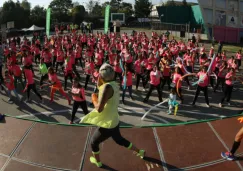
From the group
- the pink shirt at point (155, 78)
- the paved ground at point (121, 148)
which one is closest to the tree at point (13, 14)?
the pink shirt at point (155, 78)

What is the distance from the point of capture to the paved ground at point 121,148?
16.4 ft

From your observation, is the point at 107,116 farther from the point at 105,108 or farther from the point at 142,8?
the point at 142,8

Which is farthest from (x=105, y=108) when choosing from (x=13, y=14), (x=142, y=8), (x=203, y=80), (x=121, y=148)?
(x=142, y=8)

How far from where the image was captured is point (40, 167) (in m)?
4.96

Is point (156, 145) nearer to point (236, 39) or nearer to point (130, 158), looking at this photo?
point (130, 158)

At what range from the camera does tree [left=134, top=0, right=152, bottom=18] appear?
237ft

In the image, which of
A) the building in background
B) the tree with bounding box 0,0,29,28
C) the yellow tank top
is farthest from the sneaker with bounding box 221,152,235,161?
the tree with bounding box 0,0,29,28

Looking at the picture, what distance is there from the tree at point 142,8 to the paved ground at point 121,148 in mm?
69106

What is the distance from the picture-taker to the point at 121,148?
5.56 m

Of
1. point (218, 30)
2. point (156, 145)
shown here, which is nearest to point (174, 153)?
point (156, 145)

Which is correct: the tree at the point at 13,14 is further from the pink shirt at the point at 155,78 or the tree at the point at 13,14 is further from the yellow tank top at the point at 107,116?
the yellow tank top at the point at 107,116

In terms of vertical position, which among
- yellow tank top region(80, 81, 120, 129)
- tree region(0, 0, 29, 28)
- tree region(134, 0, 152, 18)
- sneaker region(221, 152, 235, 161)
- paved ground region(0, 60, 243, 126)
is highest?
tree region(134, 0, 152, 18)

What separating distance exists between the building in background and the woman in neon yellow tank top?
3076cm

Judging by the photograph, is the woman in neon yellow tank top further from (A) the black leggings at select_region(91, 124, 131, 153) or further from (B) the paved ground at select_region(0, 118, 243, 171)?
(B) the paved ground at select_region(0, 118, 243, 171)
